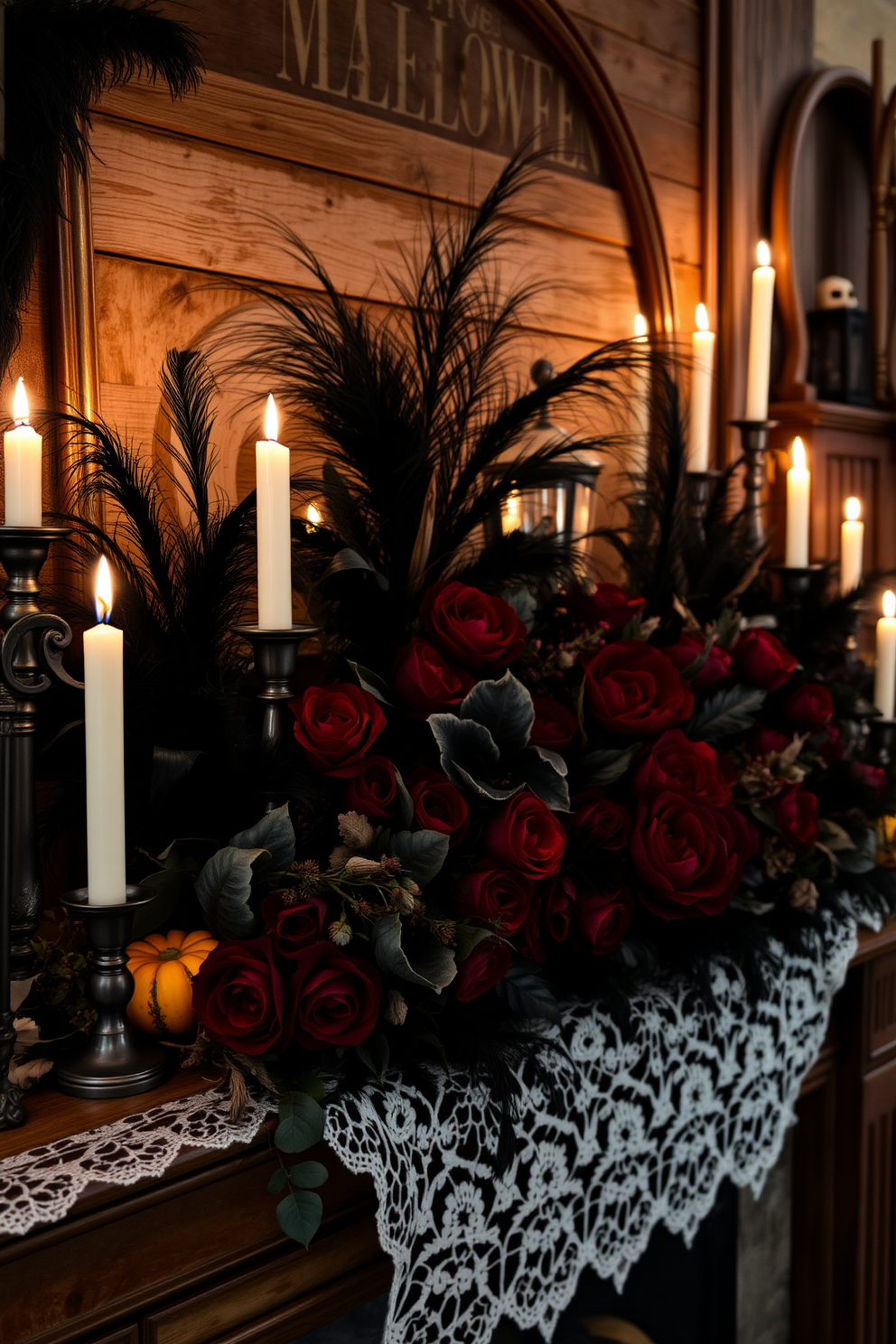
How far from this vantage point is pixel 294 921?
2.36 feet

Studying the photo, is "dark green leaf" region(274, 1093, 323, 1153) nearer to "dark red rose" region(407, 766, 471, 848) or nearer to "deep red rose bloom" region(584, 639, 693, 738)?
"dark red rose" region(407, 766, 471, 848)

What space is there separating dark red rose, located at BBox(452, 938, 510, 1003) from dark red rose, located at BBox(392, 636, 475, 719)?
7.1 inches

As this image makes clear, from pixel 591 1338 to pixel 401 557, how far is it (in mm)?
812

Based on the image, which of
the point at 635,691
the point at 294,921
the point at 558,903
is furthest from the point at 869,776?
the point at 294,921

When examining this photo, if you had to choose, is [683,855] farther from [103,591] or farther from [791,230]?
[791,230]

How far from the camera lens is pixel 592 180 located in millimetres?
1414

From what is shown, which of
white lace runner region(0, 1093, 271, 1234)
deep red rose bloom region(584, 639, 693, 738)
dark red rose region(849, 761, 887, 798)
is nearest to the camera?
white lace runner region(0, 1093, 271, 1234)

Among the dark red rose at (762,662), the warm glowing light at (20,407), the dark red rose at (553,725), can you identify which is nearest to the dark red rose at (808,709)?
the dark red rose at (762,662)

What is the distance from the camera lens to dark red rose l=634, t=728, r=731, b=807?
0.91 meters

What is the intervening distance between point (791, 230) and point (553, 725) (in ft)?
3.69

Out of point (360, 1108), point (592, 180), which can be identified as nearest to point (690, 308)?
point (592, 180)

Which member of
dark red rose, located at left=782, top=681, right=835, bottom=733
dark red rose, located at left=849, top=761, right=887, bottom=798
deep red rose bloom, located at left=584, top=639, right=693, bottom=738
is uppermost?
deep red rose bloom, located at left=584, top=639, right=693, bottom=738

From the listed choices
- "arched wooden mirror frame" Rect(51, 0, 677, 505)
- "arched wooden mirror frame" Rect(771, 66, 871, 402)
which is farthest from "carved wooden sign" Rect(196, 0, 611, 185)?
"arched wooden mirror frame" Rect(771, 66, 871, 402)

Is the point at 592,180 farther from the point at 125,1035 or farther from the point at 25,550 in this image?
the point at 125,1035
